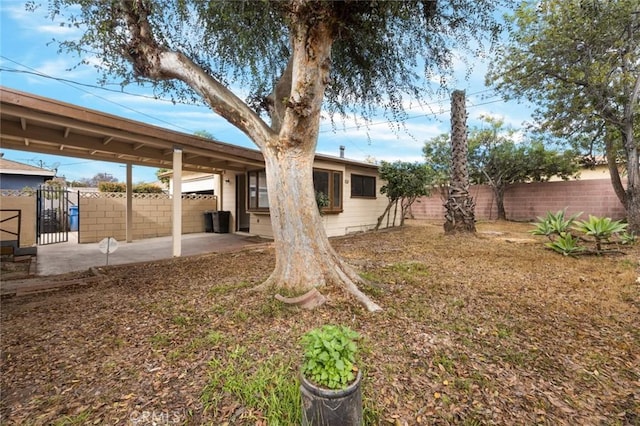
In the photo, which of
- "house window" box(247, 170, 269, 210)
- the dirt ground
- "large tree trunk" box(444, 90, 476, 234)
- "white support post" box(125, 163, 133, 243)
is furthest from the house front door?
"large tree trunk" box(444, 90, 476, 234)

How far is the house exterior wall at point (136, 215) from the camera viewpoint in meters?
8.87

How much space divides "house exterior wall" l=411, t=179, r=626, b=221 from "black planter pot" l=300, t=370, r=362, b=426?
12.4m

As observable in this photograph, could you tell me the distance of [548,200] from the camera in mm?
13273

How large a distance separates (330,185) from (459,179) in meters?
3.79

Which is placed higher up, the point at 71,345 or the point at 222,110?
the point at 222,110

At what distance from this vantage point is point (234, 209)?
443 inches

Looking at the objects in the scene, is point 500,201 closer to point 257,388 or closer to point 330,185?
point 330,185

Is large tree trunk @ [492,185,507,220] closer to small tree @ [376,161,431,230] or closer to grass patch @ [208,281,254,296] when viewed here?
small tree @ [376,161,431,230]

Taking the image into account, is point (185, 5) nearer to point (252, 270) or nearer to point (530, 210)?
point (252, 270)

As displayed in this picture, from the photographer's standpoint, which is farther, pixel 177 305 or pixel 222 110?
pixel 222 110

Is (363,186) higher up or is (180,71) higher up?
(180,71)

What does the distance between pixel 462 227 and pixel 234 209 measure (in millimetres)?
7811

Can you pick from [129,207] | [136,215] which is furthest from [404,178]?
[136,215]

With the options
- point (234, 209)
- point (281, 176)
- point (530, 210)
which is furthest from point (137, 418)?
point (530, 210)
